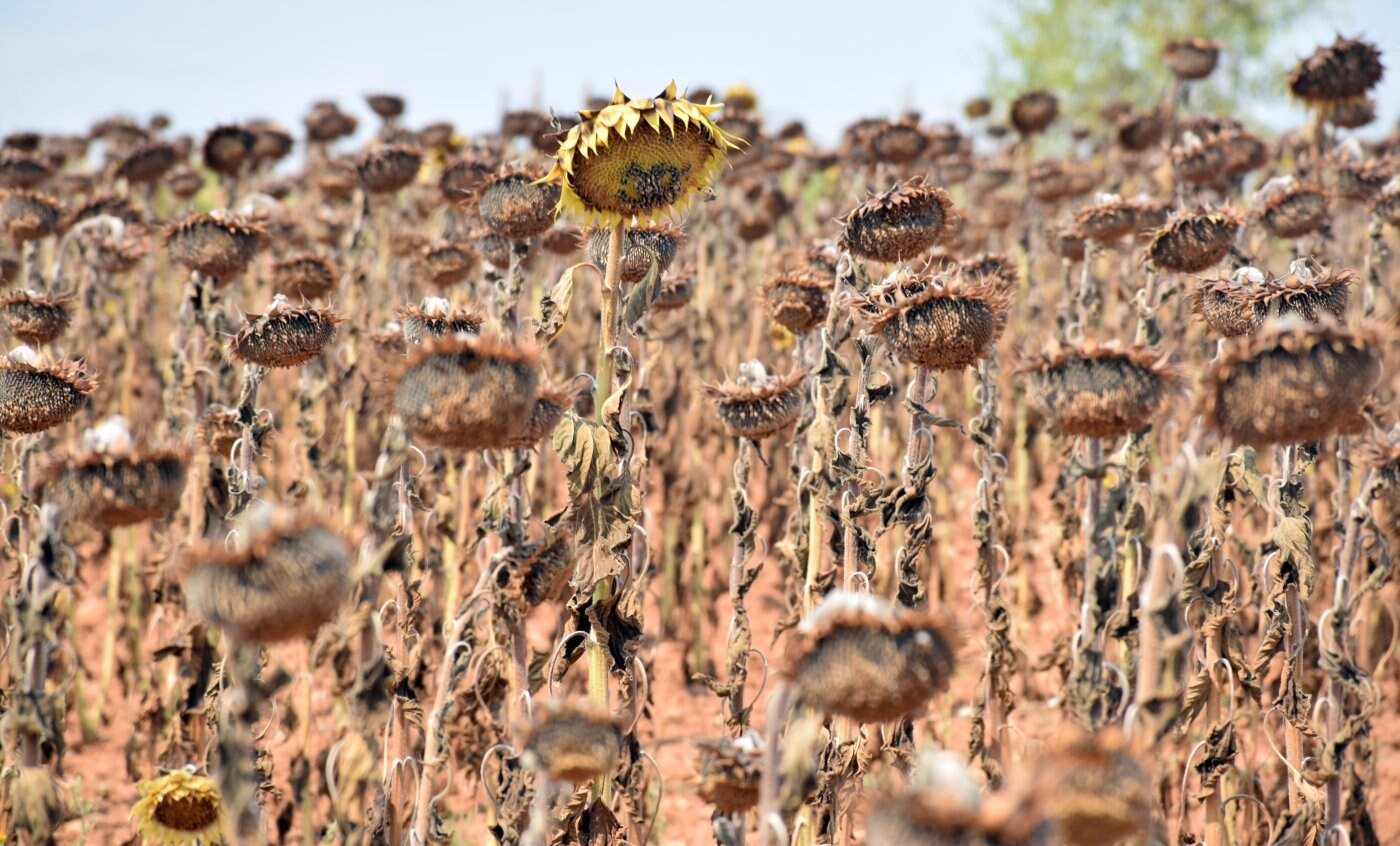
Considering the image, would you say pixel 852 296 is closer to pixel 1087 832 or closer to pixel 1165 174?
pixel 1087 832

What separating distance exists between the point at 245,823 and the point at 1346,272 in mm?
3369

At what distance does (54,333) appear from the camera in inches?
185

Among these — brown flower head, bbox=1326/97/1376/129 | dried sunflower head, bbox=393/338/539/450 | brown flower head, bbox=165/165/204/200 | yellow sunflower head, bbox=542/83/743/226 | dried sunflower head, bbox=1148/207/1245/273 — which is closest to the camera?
dried sunflower head, bbox=393/338/539/450

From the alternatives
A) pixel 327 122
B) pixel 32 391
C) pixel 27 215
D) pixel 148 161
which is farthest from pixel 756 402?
pixel 327 122

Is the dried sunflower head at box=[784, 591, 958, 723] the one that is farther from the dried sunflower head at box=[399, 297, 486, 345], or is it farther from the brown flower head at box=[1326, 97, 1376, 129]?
the brown flower head at box=[1326, 97, 1376, 129]

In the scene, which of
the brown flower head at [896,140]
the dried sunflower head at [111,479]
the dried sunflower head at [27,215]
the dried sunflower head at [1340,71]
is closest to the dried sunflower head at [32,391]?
the dried sunflower head at [111,479]

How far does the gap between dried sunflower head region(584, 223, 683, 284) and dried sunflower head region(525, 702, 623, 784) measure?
2.11 metres

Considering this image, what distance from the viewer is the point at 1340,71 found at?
7.11m

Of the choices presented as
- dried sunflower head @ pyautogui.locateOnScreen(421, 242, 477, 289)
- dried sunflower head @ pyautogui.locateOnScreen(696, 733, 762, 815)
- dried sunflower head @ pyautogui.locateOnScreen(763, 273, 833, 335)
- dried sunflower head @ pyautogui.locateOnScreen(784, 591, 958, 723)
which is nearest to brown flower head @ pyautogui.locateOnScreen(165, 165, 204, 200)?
dried sunflower head @ pyautogui.locateOnScreen(421, 242, 477, 289)

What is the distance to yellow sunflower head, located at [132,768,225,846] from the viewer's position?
354cm

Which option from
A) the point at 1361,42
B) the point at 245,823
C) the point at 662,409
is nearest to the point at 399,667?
the point at 245,823

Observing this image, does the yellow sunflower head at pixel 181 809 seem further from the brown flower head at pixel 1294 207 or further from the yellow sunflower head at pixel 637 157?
the brown flower head at pixel 1294 207

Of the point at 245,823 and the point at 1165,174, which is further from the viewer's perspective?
the point at 1165,174

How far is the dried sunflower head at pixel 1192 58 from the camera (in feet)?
33.4
